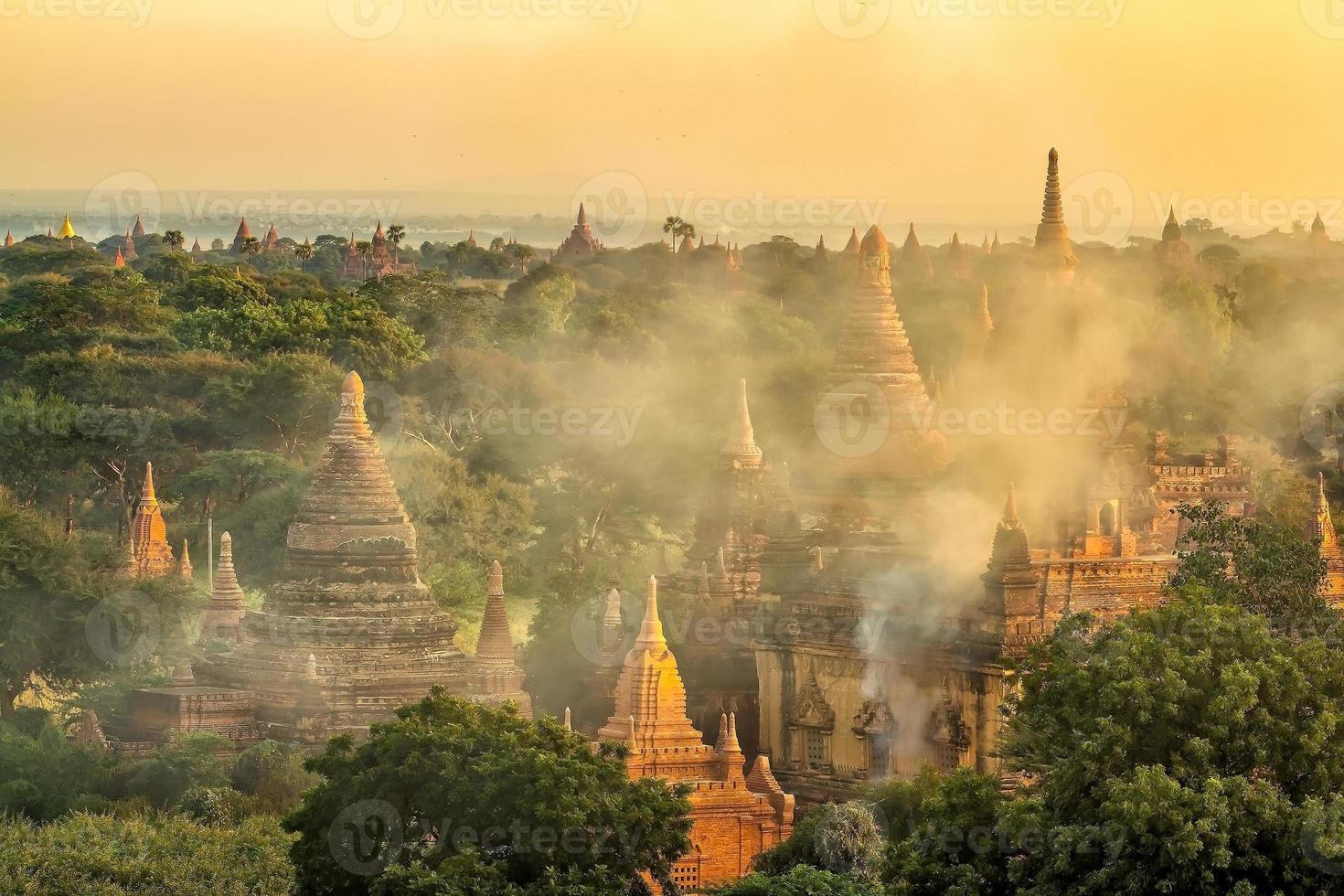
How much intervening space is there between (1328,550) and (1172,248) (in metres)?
59.3

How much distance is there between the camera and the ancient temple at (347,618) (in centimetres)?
5334

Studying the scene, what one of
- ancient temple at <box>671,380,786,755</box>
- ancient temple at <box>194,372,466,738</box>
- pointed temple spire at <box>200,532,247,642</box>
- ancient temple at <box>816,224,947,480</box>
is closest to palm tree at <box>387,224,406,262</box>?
ancient temple at <box>671,380,786,755</box>

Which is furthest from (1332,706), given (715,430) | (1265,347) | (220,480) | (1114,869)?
(1265,347)

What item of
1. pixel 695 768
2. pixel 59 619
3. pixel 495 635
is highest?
pixel 59 619

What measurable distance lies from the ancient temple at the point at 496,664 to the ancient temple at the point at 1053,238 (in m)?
17.3

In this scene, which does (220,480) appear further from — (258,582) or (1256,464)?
(1256,464)

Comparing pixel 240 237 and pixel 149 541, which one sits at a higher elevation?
pixel 240 237

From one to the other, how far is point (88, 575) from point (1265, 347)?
4659 cm

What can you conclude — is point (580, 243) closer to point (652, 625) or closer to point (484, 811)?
point (652, 625)

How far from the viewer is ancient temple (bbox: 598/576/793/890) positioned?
48.4m

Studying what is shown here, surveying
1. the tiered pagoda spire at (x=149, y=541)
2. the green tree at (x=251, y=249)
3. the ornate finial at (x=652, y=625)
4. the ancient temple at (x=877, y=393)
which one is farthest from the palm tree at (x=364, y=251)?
the ornate finial at (x=652, y=625)

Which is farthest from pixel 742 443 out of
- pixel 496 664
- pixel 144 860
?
pixel 144 860

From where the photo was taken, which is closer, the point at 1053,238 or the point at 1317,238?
the point at 1053,238

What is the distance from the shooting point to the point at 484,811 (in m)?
42.5
